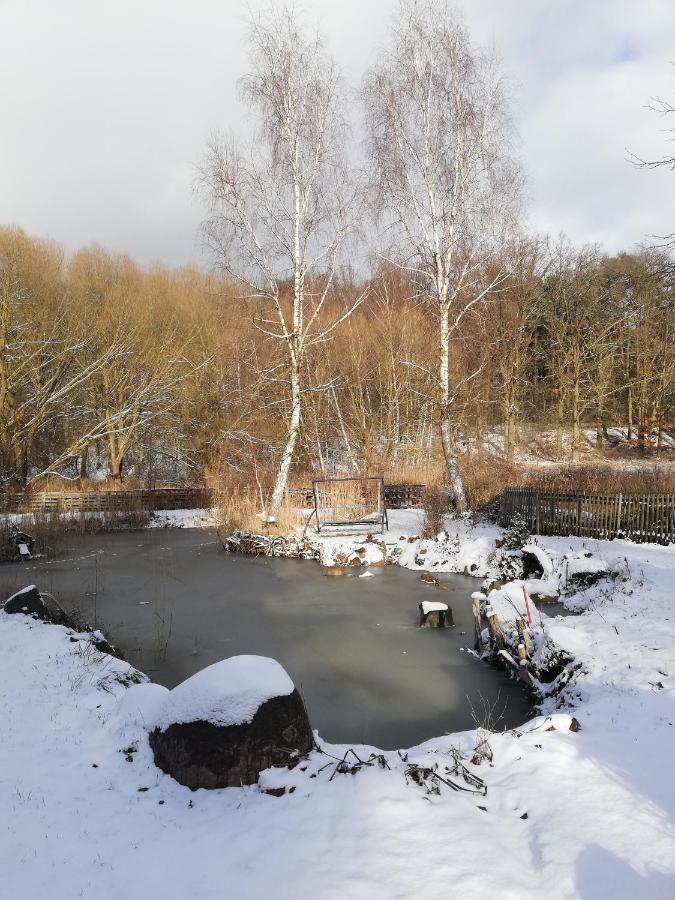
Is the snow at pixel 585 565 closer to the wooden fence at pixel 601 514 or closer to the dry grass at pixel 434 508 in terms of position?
the wooden fence at pixel 601 514

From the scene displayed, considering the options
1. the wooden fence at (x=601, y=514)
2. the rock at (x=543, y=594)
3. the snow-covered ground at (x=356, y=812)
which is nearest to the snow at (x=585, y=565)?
the rock at (x=543, y=594)

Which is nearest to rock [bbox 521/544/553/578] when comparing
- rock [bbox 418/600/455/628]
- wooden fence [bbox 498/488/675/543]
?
wooden fence [bbox 498/488/675/543]

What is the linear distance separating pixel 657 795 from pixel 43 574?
1212 cm

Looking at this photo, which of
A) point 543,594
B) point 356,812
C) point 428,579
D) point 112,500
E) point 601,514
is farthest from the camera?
point 112,500

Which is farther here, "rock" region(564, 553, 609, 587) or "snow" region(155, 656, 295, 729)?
"rock" region(564, 553, 609, 587)

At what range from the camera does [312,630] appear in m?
8.95

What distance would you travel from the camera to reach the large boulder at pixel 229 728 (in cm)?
412

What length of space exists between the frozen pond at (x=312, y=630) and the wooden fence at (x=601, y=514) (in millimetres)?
2706

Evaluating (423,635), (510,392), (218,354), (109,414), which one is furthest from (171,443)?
(423,635)

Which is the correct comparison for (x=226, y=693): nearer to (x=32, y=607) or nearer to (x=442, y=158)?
(x=32, y=607)

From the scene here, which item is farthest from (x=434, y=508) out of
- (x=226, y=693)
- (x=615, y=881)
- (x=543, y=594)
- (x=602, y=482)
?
(x=615, y=881)

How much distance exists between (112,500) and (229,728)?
1882 centimetres

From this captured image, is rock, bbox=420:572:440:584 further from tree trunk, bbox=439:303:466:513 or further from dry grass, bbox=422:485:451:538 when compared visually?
tree trunk, bbox=439:303:466:513

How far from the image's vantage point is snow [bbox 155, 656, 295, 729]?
162 inches
